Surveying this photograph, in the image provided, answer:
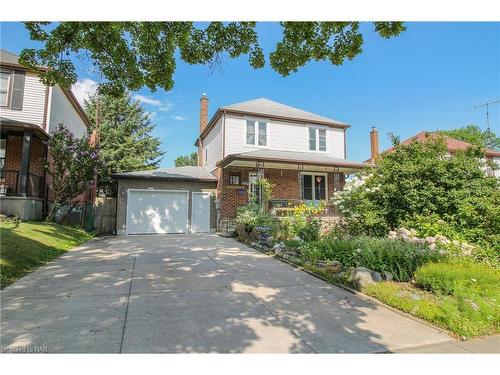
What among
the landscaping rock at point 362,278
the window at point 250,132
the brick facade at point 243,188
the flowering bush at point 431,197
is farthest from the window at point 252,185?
the landscaping rock at point 362,278

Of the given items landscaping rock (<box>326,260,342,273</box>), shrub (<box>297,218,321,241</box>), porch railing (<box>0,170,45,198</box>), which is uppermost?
porch railing (<box>0,170,45,198</box>)

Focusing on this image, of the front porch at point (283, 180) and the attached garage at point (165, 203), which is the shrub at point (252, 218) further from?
the attached garage at point (165, 203)

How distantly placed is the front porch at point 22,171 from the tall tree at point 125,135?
11232 mm

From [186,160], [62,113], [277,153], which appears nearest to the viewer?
[62,113]

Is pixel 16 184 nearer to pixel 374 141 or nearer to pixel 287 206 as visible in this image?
pixel 287 206

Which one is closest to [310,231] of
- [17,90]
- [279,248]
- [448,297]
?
[279,248]

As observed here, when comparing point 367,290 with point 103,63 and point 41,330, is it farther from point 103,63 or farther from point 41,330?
point 103,63

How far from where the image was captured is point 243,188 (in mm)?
15680

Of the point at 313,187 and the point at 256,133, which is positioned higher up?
the point at 256,133

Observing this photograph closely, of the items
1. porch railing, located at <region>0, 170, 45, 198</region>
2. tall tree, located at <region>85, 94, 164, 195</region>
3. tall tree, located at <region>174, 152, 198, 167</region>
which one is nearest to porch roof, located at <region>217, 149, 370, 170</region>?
porch railing, located at <region>0, 170, 45, 198</region>

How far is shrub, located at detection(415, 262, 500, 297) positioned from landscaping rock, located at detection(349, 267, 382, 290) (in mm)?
697

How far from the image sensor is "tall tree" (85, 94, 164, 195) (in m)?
25.2

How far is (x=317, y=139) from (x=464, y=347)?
15730 millimetres

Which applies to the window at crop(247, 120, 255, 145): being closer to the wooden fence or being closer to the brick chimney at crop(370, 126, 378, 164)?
the wooden fence
